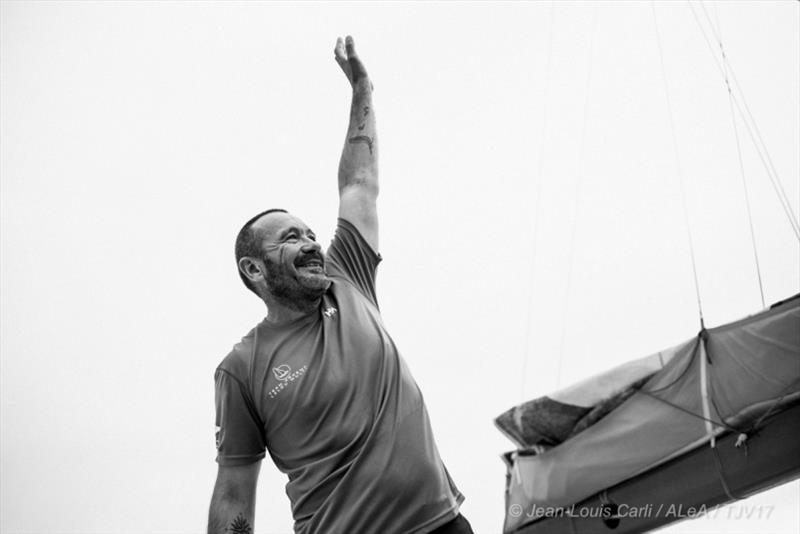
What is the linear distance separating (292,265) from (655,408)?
5.55 m

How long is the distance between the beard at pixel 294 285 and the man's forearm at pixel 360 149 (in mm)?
648

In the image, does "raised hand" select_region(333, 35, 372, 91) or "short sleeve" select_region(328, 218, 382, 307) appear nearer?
"short sleeve" select_region(328, 218, 382, 307)

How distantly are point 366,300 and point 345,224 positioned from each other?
34cm

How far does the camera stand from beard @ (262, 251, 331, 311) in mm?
3742

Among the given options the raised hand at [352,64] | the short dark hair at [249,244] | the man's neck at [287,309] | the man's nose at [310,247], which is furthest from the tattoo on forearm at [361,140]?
the man's neck at [287,309]

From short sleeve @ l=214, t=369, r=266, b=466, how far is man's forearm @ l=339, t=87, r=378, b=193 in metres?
1.07

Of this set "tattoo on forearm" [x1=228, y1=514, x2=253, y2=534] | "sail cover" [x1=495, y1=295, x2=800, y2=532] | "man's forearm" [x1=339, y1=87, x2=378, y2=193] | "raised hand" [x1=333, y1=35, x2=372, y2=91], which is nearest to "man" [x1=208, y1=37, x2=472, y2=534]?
"tattoo on forearm" [x1=228, y1=514, x2=253, y2=534]

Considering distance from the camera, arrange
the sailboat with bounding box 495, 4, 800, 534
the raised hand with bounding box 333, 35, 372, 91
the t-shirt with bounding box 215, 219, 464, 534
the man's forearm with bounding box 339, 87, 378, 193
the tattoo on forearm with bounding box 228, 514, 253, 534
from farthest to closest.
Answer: the sailboat with bounding box 495, 4, 800, 534 → the raised hand with bounding box 333, 35, 372, 91 → the man's forearm with bounding box 339, 87, 378, 193 → the tattoo on forearm with bounding box 228, 514, 253, 534 → the t-shirt with bounding box 215, 219, 464, 534

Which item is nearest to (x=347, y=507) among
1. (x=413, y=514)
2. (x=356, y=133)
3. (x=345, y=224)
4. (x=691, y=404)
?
(x=413, y=514)

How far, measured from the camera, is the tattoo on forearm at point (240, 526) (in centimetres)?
354

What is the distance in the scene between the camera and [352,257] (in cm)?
407

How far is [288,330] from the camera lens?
3789 mm

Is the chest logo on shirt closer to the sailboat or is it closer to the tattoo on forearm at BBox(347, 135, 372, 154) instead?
the tattoo on forearm at BBox(347, 135, 372, 154)

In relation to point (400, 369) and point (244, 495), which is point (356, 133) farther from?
point (244, 495)
